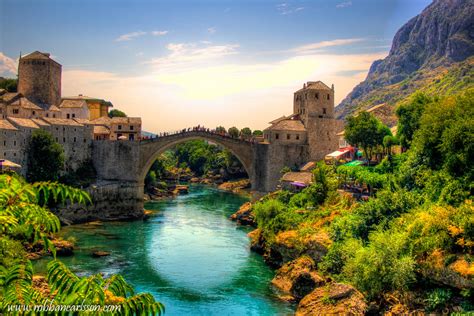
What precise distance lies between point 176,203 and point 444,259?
43.9m

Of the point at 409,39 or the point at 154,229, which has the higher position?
the point at 409,39

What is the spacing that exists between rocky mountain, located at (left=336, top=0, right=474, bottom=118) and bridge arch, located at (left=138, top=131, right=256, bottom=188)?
65.1 meters

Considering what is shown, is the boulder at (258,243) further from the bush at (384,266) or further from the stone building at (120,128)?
the stone building at (120,128)

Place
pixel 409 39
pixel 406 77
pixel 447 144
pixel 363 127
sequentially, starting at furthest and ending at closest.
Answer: pixel 409 39 → pixel 406 77 → pixel 363 127 → pixel 447 144

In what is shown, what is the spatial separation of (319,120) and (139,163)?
21415 millimetres

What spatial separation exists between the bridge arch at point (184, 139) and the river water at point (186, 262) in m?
6.59

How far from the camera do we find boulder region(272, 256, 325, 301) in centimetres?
2519

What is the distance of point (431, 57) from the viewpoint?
155000 mm

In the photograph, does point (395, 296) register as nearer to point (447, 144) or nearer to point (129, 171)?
point (447, 144)

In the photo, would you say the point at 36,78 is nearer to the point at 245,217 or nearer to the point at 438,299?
the point at 245,217

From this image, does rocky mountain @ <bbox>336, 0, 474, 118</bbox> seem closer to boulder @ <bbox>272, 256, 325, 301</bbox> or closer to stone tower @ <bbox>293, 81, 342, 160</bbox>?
stone tower @ <bbox>293, 81, 342, 160</bbox>

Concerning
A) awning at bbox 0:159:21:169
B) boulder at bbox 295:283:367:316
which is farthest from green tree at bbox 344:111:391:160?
awning at bbox 0:159:21:169

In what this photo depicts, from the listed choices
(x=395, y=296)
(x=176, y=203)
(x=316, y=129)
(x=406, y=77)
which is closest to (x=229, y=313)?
(x=395, y=296)

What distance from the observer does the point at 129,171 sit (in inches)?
2114
